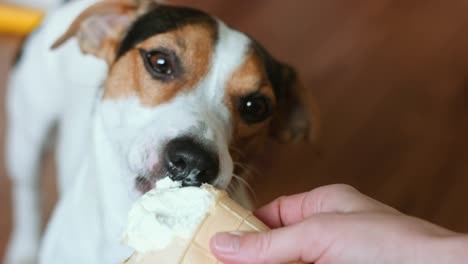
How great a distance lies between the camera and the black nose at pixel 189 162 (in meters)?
1.11

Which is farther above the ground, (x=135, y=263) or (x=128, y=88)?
(x=128, y=88)

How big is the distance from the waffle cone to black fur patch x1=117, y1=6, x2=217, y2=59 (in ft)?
2.19

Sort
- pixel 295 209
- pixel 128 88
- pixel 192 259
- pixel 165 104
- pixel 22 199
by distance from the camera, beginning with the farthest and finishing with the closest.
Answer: pixel 22 199 → pixel 128 88 → pixel 165 104 → pixel 295 209 → pixel 192 259

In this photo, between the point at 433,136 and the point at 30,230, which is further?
the point at 433,136

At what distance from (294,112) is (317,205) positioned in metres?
0.74

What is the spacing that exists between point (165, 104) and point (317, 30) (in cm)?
185

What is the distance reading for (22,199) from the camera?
2195mm

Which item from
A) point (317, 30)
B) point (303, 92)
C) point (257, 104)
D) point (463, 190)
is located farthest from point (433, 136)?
point (257, 104)

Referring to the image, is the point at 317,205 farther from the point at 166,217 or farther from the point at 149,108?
the point at 149,108

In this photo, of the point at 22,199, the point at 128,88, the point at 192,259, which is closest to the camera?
the point at 192,259

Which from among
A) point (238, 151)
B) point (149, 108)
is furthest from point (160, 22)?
point (238, 151)

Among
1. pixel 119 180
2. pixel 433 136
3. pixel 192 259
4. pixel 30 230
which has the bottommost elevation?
pixel 30 230

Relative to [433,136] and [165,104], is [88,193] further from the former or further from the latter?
[433,136]

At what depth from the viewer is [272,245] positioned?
2.89ft
